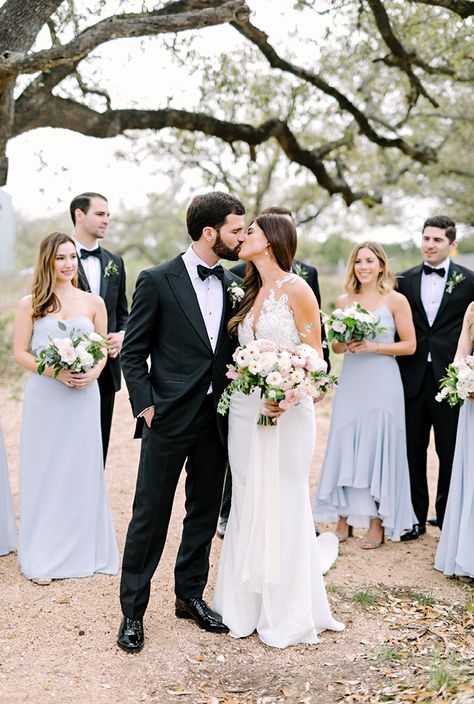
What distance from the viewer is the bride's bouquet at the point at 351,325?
6203mm

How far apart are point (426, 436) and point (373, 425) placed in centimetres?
73

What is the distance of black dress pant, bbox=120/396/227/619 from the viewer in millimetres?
4699

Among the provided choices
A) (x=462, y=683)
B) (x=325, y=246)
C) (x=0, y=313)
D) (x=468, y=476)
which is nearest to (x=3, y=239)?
(x=0, y=313)

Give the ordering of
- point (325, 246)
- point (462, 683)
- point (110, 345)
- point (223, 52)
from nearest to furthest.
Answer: point (462, 683), point (110, 345), point (223, 52), point (325, 246)

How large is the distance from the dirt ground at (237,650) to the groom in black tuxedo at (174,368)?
0.26 metres

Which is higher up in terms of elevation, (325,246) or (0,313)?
(325,246)

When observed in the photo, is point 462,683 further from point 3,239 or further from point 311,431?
point 3,239

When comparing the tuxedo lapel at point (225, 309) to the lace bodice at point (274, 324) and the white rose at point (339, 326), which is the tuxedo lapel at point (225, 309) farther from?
the white rose at point (339, 326)

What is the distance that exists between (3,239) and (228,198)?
23773mm

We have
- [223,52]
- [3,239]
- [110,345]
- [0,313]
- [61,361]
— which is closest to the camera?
[61,361]

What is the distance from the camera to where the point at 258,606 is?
4914 millimetres

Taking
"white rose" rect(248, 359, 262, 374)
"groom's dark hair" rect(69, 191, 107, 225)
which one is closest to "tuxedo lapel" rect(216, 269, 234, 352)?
"white rose" rect(248, 359, 262, 374)

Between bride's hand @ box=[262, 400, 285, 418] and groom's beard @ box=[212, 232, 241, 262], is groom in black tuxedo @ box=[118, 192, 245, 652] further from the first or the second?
bride's hand @ box=[262, 400, 285, 418]

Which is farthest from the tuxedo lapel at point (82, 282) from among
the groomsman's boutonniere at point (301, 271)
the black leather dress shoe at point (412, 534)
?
the black leather dress shoe at point (412, 534)
